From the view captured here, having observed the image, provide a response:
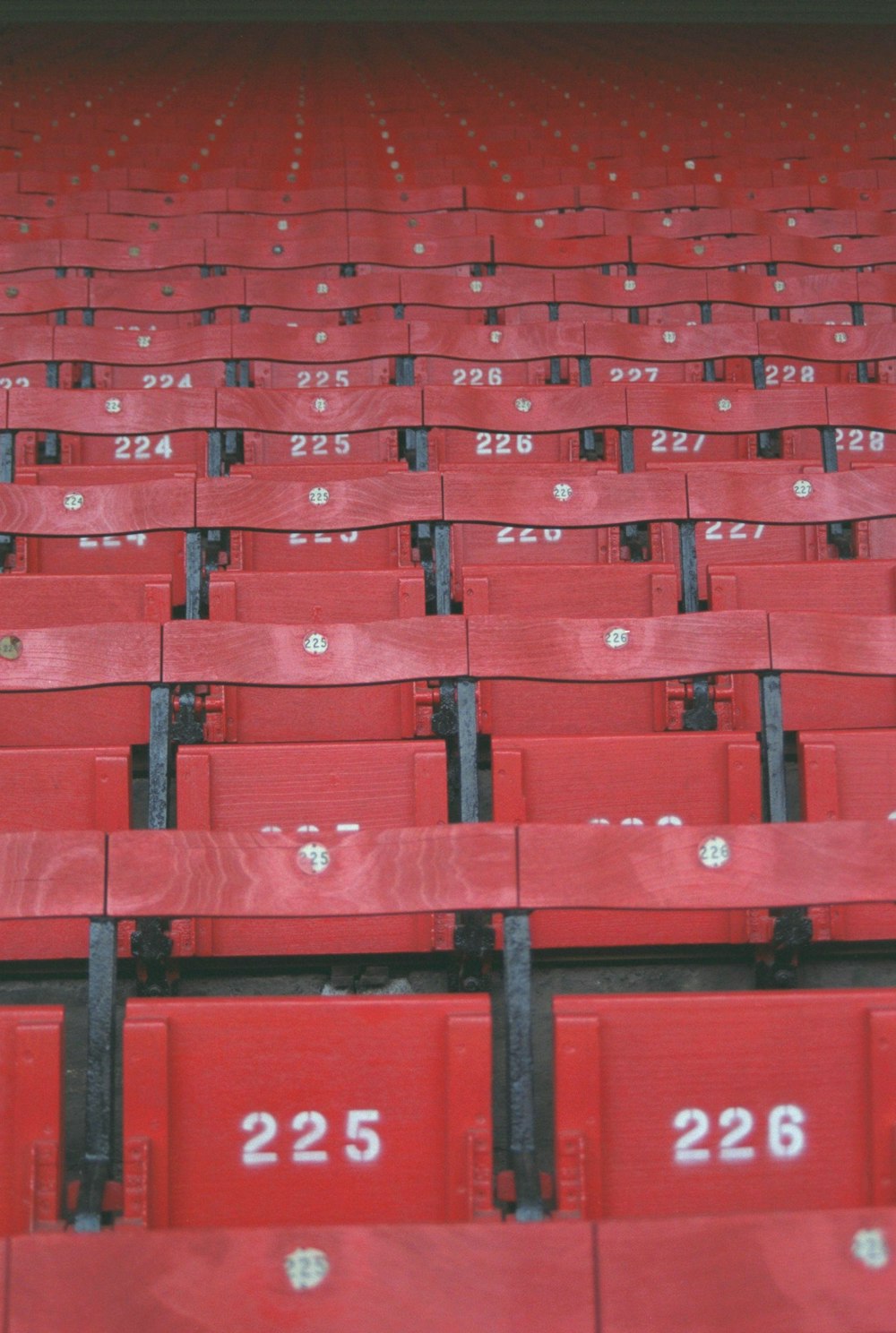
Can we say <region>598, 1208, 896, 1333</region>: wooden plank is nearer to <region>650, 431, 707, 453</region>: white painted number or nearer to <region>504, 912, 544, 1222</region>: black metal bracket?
<region>504, 912, 544, 1222</region>: black metal bracket

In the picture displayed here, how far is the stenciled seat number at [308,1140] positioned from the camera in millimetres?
463

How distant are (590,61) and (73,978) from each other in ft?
7.55

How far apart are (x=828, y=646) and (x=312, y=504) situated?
38cm

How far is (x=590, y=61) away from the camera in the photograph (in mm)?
2459

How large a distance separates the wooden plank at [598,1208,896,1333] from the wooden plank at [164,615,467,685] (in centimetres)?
38

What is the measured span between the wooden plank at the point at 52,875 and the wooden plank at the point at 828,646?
15.3 inches

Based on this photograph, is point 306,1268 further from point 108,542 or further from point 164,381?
point 164,381

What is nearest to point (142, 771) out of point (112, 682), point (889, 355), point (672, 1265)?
point (112, 682)

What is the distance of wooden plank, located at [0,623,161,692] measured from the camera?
680 millimetres

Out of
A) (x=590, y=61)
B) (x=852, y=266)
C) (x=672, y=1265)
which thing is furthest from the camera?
(x=590, y=61)

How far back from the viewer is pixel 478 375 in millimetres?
1371

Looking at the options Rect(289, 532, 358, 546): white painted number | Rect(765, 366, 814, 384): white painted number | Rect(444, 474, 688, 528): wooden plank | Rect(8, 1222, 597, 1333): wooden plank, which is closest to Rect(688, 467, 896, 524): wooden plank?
Rect(444, 474, 688, 528): wooden plank

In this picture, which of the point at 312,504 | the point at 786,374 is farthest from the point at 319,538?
the point at 786,374

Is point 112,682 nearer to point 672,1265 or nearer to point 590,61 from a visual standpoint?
point 672,1265
